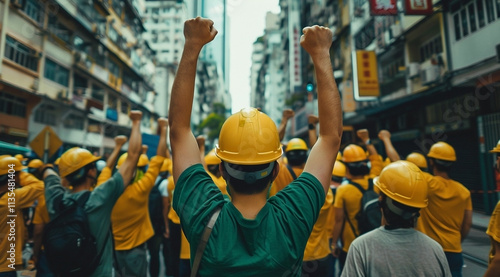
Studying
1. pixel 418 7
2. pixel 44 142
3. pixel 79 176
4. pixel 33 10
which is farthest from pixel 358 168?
pixel 33 10

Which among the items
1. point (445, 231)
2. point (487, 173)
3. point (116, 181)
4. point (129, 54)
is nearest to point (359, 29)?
point (487, 173)

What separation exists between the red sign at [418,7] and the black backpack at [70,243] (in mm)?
11548

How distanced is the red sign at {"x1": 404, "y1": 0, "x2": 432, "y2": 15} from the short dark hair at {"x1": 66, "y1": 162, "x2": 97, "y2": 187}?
1125cm

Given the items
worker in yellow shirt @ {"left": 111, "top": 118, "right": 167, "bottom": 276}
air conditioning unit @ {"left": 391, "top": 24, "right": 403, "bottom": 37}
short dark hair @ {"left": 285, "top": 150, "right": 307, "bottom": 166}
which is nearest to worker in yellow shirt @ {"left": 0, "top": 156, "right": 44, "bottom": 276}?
worker in yellow shirt @ {"left": 111, "top": 118, "right": 167, "bottom": 276}

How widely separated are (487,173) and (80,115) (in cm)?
2497

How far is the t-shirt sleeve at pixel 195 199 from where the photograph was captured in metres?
1.20

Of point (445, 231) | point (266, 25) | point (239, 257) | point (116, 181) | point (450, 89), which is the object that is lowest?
point (445, 231)

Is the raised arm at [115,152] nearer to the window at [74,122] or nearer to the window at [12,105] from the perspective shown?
the window at [12,105]

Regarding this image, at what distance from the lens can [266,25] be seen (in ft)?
255

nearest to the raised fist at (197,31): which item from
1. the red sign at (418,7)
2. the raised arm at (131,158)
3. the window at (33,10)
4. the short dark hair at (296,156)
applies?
the raised arm at (131,158)

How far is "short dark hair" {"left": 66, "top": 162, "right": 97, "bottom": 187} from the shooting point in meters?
2.55

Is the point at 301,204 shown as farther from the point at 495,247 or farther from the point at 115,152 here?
the point at 115,152

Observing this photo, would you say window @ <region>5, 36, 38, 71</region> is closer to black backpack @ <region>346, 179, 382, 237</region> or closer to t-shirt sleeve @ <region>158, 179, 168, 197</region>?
t-shirt sleeve @ <region>158, 179, 168, 197</region>

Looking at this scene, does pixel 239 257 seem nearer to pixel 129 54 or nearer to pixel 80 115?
pixel 80 115
